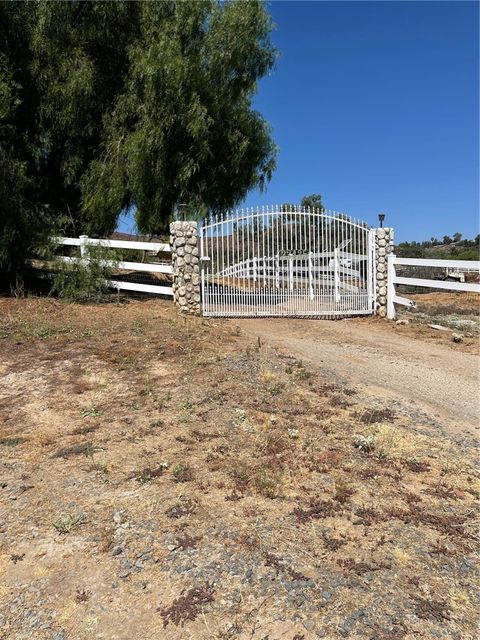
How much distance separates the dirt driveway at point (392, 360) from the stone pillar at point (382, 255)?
801 millimetres

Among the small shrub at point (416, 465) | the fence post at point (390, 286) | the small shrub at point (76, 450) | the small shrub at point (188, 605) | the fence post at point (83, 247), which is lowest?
the small shrub at point (188, 605)

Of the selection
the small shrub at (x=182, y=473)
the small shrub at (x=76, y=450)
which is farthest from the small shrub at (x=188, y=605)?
the small shrub at (x=76, y=450)

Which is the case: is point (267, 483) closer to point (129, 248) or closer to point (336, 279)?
point (336, 279)

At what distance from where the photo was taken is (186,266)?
10.3 metres

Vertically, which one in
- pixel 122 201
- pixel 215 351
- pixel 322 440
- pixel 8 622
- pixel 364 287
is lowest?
pixel 8 622

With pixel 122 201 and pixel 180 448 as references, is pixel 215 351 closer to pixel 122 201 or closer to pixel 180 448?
pixel 180 448

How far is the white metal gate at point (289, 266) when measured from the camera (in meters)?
10.4

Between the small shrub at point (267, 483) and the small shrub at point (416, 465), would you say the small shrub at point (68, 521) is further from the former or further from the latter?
the small shrub at point (416, 465)

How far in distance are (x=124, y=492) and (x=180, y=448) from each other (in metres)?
0.73

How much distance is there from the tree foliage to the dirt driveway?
4.47 m

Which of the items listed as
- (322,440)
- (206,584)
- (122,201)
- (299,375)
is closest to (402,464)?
(322,440)

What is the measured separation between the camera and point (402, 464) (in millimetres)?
3768

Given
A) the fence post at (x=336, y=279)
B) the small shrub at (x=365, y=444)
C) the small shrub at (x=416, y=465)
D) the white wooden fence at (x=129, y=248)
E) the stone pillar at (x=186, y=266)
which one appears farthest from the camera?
the fence post at (x=336, y=279)

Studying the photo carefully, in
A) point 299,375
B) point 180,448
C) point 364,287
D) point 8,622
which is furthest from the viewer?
point 364,287
